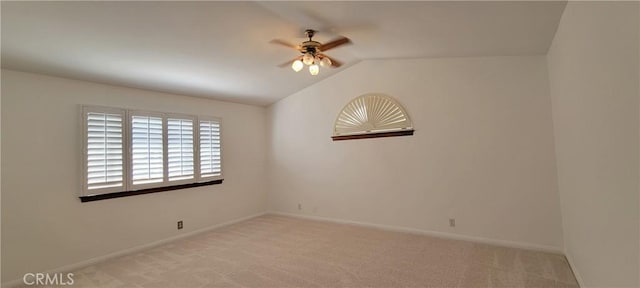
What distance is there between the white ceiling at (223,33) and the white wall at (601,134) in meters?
0.48

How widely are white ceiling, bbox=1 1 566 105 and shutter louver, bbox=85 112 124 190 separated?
0.52 meters

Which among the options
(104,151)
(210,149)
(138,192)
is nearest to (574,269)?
(210,149)

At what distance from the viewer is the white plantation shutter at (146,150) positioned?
156 inches

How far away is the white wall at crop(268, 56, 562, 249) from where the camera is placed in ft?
11.4

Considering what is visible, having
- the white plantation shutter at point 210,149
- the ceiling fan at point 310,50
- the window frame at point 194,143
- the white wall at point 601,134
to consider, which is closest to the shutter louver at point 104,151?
the window frame at point 194,143

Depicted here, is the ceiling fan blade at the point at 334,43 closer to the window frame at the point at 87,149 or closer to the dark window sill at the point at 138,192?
the window frame at the point at 87,149

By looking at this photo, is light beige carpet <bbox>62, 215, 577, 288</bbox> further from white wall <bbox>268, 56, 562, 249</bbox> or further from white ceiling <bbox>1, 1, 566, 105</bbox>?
white ceiling <bbox>1, 1, 566, 105</bbox>

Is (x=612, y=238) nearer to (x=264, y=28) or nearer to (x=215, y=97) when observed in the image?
(x=264, y=28)

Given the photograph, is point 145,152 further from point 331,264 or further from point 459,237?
point 459,237

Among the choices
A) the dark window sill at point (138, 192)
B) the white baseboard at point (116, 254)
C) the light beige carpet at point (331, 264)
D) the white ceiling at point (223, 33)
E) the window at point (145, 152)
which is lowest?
the light beige carpet at point (331, 264)

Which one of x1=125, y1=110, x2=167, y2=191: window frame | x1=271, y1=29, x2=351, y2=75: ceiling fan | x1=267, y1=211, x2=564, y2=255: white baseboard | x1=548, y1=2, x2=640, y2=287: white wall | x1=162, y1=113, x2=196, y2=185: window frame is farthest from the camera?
x1=162, y1=113, x2=196, y2=185: window frame

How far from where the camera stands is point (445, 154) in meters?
4.07

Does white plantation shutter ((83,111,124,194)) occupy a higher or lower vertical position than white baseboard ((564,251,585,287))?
higher

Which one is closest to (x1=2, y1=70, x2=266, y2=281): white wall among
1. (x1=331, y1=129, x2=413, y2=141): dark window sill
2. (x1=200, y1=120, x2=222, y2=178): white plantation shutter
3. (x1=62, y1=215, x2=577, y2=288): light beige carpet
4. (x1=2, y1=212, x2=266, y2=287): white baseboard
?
(x1=2, y1=212, x2=266, y2=287): white baseboard
